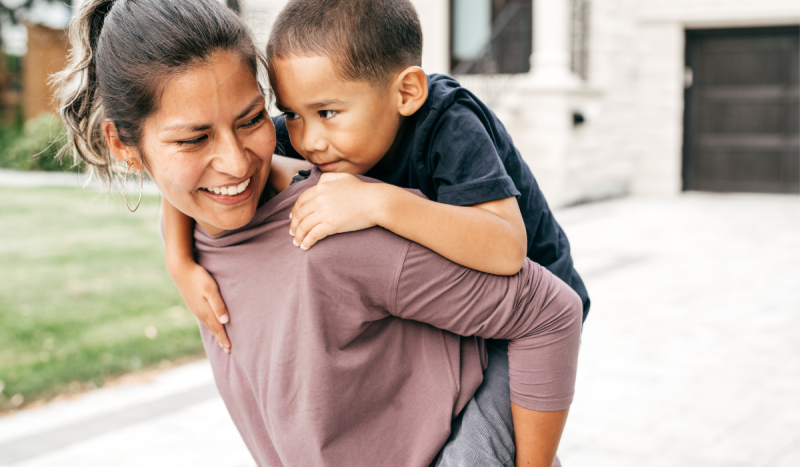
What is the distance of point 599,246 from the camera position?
29.6ft

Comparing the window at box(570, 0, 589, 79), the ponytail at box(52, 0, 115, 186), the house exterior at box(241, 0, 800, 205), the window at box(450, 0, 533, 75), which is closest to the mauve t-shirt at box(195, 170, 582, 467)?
the ponytail at box(52, 0, 115, 186)

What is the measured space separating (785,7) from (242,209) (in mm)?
13902

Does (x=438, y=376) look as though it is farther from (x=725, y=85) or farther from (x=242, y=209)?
(x=725, y=85)

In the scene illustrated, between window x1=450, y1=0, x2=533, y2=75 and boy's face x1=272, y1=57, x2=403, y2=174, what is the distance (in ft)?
33.7

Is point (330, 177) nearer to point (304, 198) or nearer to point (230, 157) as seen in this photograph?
point (304, 198)

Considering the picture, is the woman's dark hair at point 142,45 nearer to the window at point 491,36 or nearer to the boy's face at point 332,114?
the boy's face at point 332,114

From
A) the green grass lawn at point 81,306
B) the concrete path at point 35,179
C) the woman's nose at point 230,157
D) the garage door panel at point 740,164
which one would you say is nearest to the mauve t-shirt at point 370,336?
the woman's nose at point 230,157

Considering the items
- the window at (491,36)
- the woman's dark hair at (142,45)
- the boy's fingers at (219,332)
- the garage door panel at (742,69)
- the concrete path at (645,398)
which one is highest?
the window at (491,36)

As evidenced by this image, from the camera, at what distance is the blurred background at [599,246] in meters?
4.04

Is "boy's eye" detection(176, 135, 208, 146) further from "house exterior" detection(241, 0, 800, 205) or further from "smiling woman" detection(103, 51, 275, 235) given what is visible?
"house exterior" detection(241, 0, 800, 205)

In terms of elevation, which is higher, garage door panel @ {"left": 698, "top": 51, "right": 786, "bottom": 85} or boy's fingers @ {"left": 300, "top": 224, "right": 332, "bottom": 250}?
garage door panel @ {"left": 698, "top": 51, "right": 786, "bottom": 85}

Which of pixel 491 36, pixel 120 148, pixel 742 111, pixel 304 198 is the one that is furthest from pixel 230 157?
pixel 742 111

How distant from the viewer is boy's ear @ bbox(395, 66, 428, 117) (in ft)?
5.55

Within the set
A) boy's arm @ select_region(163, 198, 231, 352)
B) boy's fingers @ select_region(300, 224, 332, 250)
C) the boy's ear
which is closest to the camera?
boy's fingers @ select_region(300, 224, 332, 250)
